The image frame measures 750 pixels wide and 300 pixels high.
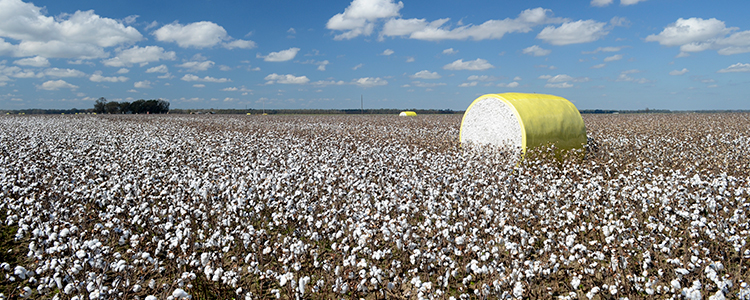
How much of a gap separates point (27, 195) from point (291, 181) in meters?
5.20

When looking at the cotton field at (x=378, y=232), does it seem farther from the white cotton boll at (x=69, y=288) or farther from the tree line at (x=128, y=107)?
the tree line at (x=128, y=107)

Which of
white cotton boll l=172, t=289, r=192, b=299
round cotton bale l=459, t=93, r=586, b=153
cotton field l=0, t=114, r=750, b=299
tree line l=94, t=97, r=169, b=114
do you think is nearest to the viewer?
white cotton boll l=172, t=289, r=192, b=299

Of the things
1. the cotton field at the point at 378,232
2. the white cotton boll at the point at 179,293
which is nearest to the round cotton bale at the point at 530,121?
the cotton field at the point at 378,232

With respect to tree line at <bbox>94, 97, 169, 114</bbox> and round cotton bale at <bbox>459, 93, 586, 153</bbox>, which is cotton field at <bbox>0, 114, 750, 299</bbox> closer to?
round cotton bale at <bbox>459, 93, 586, 153</bbox>

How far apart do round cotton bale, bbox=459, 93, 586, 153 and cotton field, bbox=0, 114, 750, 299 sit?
0.51 meters

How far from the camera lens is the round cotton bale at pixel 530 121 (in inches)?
444

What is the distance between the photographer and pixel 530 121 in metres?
11.3

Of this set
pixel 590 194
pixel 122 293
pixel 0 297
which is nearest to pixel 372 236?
pixel 122 293

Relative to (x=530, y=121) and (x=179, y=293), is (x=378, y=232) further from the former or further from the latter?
(x=530, y=121)

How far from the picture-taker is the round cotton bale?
1127 centimetres

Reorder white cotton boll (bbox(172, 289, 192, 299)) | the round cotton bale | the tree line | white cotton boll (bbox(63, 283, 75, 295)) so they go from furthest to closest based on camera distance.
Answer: the tree line
the round cotton bale
white cotton boll (bbox(63, 283, 75, 295))
white cotton boll (bbox(172, 289, 192, 299))

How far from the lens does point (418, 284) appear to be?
3.91 meters

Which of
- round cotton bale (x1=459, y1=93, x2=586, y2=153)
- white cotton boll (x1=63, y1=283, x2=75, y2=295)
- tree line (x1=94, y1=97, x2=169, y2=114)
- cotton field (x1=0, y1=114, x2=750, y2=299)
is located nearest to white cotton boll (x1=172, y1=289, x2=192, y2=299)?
cotton field (x1=0, y1=114, x2=750, y2=299)

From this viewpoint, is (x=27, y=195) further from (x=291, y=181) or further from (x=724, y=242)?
(x=724, y=242)
